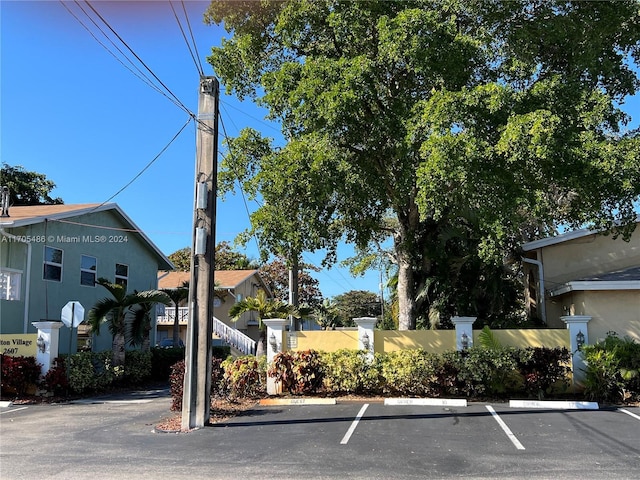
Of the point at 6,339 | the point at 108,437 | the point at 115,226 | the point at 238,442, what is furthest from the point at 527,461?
the point at 115,226

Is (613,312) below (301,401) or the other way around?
the other way around

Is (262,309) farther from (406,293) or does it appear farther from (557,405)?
(557,405)

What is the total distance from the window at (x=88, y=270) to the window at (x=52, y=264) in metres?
1.21

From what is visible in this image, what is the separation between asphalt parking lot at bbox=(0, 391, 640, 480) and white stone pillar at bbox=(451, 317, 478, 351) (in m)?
1.91

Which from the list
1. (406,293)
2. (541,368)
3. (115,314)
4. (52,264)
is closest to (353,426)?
(541,368)

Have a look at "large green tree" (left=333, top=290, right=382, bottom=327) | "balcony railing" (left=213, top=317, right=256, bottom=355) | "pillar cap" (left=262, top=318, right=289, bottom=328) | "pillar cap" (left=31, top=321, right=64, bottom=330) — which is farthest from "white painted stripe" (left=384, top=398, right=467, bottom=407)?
"large green tree" (left=333, top=290, right=382, bottom=327)

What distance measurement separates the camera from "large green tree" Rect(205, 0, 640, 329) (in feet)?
38.3

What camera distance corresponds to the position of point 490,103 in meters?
11.6

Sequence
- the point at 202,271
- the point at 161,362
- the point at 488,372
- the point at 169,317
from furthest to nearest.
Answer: the point at 169,317 → the point at 161,362 → the point at 488,372 → the point at 202,271

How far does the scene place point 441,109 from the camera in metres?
11.7

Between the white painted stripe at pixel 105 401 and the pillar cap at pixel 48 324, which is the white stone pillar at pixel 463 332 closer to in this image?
the white painted stripe at pixel 105 401

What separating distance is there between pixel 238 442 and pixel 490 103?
8.43 m

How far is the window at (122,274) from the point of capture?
2220 centimetres

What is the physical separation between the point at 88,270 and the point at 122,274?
7.18 ft
